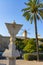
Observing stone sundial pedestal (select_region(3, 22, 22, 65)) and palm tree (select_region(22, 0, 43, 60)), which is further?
palm tree (select_region(22, 0, 43, 60))

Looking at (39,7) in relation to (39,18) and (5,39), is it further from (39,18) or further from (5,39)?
(5,39)

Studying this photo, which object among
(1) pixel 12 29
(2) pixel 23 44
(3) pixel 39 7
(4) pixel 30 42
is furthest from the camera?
(2) pixel 23 44

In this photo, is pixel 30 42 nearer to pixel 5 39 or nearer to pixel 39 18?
pixel 39 18

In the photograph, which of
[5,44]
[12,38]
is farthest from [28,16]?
[12,38]

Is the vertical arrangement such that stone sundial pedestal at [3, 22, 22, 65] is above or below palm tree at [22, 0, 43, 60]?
below

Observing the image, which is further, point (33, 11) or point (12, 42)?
point (33, 11)

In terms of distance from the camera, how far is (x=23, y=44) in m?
54.8

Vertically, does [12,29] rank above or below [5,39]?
below

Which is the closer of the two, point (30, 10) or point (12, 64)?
point (12, 64)

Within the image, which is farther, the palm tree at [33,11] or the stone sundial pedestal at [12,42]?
the palm tree at [33,11]

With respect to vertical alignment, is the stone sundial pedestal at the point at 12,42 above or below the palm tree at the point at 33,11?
below

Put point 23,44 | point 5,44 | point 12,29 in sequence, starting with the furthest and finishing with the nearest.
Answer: point 5,44 → point 23,44 → point 12,29

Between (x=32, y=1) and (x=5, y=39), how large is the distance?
2821 centimetres

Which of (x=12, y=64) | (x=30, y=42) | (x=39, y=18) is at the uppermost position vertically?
(x=39, y=18)
